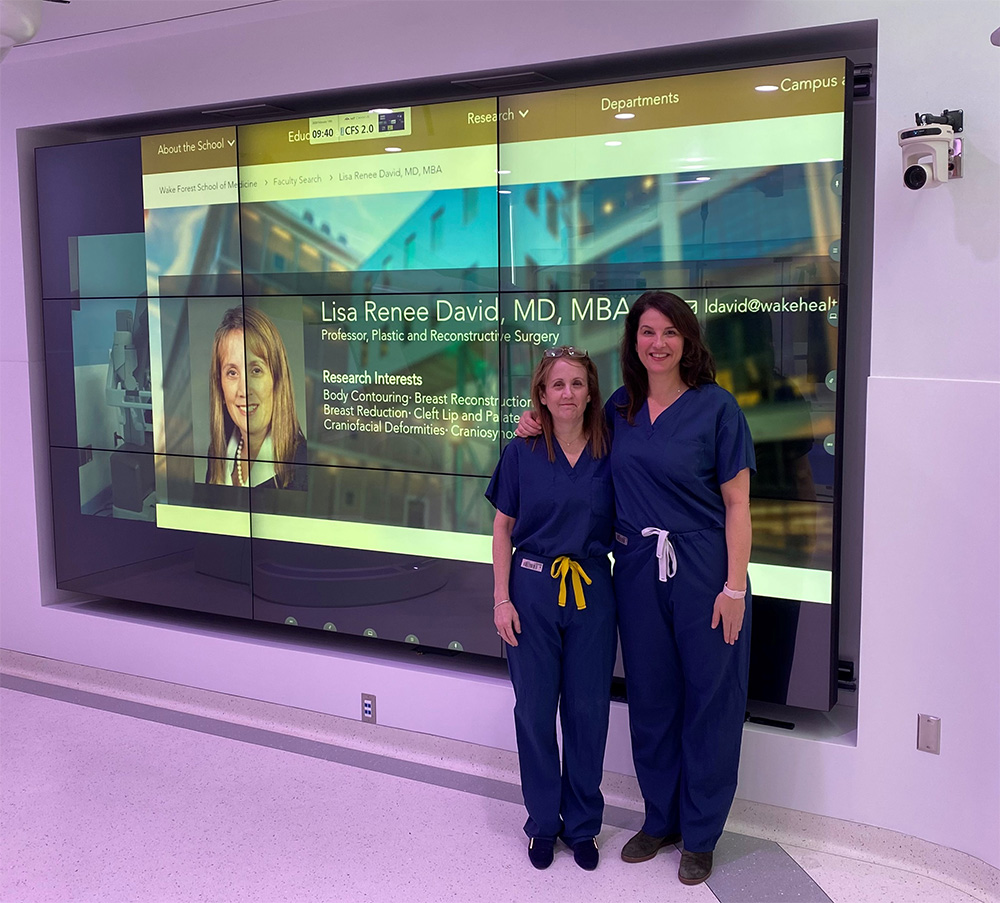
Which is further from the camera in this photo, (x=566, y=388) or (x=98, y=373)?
(x=98, y=373)

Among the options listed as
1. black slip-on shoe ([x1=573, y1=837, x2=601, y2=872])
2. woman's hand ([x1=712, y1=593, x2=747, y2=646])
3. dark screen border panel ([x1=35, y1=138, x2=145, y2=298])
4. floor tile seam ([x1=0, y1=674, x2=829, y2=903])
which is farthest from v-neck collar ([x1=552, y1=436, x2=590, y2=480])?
dark screen border panel ([x1=35, y1=138, x2=145, y2=298])

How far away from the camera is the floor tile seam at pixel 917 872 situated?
284 centimetres

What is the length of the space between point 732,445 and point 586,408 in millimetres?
452

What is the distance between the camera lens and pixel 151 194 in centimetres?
427

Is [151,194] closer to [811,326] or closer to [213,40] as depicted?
[213,40]

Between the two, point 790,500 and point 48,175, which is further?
point 48,175

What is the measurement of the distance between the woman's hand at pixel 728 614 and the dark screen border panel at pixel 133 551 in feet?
7.50

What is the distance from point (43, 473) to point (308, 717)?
1909 mm

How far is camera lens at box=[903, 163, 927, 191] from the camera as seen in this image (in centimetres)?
273

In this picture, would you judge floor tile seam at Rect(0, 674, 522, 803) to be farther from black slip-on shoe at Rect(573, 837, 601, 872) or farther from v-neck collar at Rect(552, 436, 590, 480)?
v-neck collar at Rect(552, 436, 590, 480)

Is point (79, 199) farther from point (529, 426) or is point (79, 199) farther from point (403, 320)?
point (529, 426)

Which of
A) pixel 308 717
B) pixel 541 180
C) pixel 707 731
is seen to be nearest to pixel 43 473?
pixel 308 717

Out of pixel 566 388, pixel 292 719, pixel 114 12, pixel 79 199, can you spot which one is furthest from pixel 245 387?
pixel 566 388

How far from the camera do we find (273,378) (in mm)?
4082
